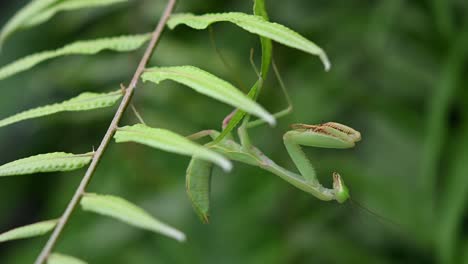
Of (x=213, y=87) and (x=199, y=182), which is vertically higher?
(x=213, y=87)

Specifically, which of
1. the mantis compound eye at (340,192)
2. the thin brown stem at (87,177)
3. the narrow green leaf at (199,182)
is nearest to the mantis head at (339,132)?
the mantis compound eye at (340,192)

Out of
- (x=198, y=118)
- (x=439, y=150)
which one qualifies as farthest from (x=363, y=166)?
(x=198, y=118)

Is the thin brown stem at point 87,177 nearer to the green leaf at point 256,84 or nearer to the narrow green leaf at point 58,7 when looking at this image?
the green leaf at point 256,84

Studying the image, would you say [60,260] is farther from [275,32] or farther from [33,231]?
[275,32]

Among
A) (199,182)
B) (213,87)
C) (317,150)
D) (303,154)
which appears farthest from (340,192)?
(317,150)

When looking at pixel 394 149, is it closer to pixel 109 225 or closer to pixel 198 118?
pixel 198 118

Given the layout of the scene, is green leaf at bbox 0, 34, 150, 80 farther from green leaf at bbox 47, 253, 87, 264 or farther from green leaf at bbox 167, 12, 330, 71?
green leaf at bbox 47, 253, 87, 264

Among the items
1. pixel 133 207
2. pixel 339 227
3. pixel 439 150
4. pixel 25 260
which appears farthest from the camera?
pixel 25 260
